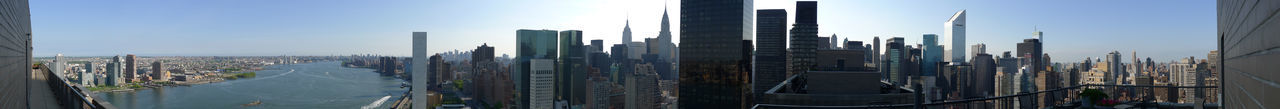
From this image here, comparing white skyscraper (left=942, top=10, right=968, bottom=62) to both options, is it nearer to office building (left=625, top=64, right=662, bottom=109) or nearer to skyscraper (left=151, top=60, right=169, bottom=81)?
office building (left=625, top=64, right=662, bottom=109)

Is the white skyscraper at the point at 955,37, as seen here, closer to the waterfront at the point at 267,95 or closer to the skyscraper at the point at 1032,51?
the skyscraper at the point at 1032,51

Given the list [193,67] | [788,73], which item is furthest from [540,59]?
[193,67]

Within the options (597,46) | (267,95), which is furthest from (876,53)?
(267,95)

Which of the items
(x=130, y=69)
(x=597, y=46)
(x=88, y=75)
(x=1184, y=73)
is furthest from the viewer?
(x=597, y=46)

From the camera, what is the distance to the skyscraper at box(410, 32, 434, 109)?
20359 millimetres

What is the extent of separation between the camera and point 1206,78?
19.2 metres

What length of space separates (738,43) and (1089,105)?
16091 mm

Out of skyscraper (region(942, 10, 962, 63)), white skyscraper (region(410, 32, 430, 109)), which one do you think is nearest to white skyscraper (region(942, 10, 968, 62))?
skyscraper (region(942, 10, 962, 63))

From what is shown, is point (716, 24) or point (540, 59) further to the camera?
point (540, 59)

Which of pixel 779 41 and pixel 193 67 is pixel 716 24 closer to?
pixel 779 41

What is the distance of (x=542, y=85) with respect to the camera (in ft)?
69.6

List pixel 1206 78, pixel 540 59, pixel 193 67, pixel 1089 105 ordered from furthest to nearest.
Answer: pixel 193 67
pixel 540 59
pixel 1206 78
pixel 1089 105

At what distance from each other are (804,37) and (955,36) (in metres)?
12.4

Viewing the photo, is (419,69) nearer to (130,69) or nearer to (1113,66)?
(130,69)
